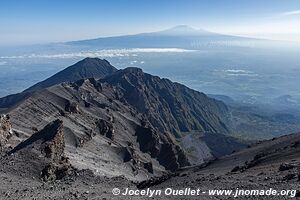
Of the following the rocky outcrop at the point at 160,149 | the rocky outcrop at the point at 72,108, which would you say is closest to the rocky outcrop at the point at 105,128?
the rocky outcrop at the point at 72,108

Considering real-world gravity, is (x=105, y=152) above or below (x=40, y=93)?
below

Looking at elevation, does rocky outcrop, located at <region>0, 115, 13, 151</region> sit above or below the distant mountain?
above

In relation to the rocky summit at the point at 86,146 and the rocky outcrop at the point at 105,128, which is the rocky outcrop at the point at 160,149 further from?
the rocky outcrop at the point at 105,128

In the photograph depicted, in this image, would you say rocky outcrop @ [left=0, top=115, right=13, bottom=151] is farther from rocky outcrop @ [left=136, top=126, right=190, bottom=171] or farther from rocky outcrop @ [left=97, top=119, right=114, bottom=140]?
rocky outcrop @ [left=136, top=126, right=190, bottom=171]

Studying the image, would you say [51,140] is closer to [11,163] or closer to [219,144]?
[11,163]

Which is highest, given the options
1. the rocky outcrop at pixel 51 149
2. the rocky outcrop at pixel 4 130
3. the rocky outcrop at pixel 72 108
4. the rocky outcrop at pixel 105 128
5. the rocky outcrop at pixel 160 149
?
the rocky outcrop at pixel 51 149

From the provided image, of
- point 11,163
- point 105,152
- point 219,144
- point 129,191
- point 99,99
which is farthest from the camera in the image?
point 219,144

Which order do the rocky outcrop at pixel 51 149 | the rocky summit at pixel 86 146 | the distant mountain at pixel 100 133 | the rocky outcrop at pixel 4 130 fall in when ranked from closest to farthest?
1. the rocky summit at pixel 86 146
2. the rocky outcrop at pixel 51 149
3. the rocky outcrop at pixel 4 130
4. the distant mountain at pixel 100 133

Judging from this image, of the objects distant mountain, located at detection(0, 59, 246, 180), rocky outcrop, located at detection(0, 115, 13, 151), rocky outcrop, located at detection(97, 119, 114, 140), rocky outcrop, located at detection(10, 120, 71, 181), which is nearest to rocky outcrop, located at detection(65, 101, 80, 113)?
distant mountain, located at detection(0, 59, 246, 180)

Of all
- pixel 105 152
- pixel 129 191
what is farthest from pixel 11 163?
pixel 105 152

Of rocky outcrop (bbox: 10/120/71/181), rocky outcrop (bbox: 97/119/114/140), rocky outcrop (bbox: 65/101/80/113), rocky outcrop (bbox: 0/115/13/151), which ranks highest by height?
rocky outcrop (bbox: 10/120/71/181)

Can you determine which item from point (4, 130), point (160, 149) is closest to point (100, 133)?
point (160, 149)
